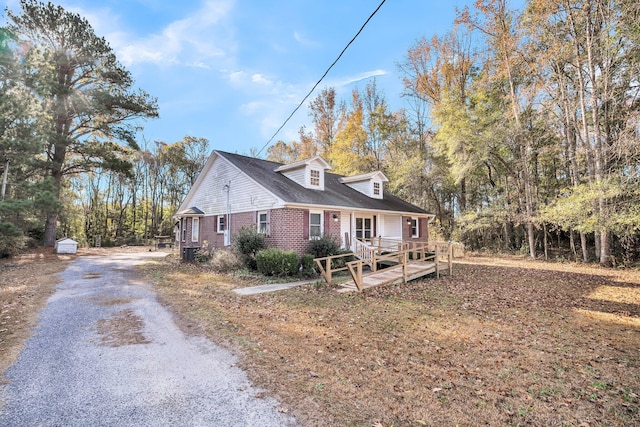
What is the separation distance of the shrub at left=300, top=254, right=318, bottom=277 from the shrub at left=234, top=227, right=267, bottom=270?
1920 mm

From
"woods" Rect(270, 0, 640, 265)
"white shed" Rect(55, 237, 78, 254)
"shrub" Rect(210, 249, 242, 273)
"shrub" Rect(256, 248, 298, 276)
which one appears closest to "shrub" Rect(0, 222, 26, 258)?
"white shed" Rect(55, 237, 78, 254)

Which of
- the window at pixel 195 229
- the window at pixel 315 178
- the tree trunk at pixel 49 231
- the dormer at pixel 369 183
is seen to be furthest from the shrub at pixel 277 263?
the tree trunk at pixel 49 231

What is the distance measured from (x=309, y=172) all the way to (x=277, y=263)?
5924mm

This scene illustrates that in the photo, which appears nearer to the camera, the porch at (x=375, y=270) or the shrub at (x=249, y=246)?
the porch at (x=375, y=270)

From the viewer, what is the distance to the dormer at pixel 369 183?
18625 millimetres

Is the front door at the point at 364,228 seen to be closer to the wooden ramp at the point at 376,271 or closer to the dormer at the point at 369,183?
the dormer at the point at 369,183

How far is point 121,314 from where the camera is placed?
20.8 feet

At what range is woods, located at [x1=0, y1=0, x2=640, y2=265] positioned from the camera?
12.5 meters

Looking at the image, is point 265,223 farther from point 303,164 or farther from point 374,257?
point 374,257

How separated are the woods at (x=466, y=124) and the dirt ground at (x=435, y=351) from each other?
307 inches

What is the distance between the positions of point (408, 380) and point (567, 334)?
3944 mm

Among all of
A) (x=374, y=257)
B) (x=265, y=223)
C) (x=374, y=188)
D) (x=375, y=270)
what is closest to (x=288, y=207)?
(x=265, y=223)

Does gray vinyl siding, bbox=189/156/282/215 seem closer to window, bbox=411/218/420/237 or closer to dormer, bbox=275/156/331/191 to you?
dormer, bbox=275/156/331/191

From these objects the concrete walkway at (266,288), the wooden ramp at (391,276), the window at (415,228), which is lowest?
the concrete walkway at (266,288)
